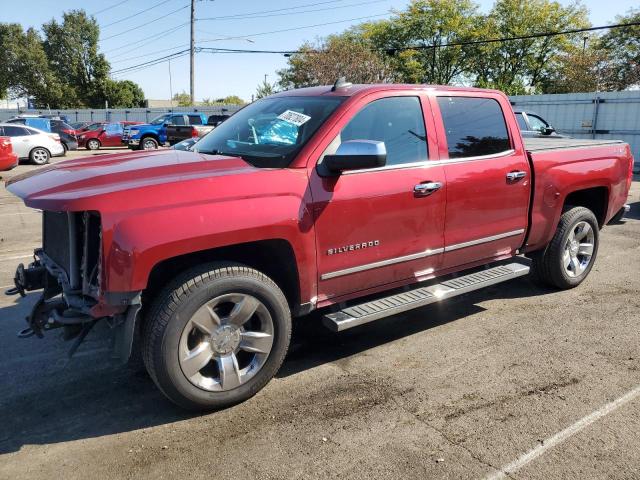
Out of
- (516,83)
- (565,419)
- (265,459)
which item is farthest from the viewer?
(516,83)

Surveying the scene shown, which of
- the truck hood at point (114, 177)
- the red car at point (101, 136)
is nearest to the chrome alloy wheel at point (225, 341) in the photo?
the truck hood at point (114, 177)

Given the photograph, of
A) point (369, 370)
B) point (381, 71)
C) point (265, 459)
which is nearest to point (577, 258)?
point (369, 370)

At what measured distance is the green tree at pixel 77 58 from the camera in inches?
2704

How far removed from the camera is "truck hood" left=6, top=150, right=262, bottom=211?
9.06 ft

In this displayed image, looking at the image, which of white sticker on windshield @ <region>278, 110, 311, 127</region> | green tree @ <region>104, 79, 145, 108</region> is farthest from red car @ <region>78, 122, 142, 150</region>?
green tree @ <region>104, 79, 145, 108</region>

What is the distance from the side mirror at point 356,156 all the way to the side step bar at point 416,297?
0.98 m

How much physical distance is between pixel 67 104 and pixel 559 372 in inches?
3000

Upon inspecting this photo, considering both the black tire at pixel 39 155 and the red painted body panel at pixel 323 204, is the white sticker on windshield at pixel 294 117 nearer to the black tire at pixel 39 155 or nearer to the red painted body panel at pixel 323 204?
the red painted body panel at pixel 323 204

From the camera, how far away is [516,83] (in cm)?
5634

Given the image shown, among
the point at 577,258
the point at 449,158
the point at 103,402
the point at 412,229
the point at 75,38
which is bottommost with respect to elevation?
the point at 103,402

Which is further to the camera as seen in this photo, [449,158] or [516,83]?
[516,83]

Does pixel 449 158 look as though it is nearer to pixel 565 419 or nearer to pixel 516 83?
pixel 565 419

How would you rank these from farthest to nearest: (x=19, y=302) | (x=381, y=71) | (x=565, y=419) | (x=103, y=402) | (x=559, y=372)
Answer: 1. (x=381, y=71)
2. (x=19, y=302)
3. (x=559, y=372)
4. (x=103, y=402)
5. (x=565, y=419)

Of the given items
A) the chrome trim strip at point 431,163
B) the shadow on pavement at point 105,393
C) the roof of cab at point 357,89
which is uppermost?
the roof of cab at point 357,89
